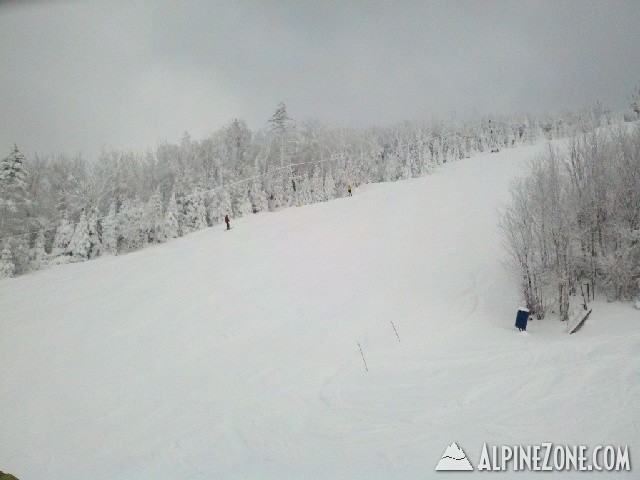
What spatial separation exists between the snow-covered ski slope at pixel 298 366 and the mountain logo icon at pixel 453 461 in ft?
0.47

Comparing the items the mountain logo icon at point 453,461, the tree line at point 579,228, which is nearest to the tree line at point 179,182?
the tree line at point 579,228

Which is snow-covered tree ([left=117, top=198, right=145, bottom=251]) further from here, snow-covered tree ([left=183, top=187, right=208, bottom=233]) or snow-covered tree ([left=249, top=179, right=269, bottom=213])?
snow-covered tree ([left=249, top=179, right=269, bottom=213])

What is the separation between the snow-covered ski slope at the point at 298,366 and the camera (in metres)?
6.98

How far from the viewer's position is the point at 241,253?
2781 cm

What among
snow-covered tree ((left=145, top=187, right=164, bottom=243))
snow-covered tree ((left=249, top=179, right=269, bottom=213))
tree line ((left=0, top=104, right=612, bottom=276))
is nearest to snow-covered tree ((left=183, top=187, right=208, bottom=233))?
tree line ((left=0, top=104, right=612, bottom=276))

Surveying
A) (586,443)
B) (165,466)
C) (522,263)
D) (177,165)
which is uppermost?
(177,165)

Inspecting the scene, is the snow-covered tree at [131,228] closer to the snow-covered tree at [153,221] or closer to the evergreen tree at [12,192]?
the snow-covered tree at [153,221]

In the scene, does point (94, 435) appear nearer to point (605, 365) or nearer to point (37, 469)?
point (37, 469)

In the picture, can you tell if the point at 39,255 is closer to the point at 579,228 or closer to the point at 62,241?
the point at 62,241

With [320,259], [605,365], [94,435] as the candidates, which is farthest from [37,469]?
[320,259]

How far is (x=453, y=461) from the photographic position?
5.84 metres

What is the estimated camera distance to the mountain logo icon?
568cm

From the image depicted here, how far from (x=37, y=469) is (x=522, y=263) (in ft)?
67.1

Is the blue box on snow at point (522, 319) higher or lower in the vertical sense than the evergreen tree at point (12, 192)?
lower
